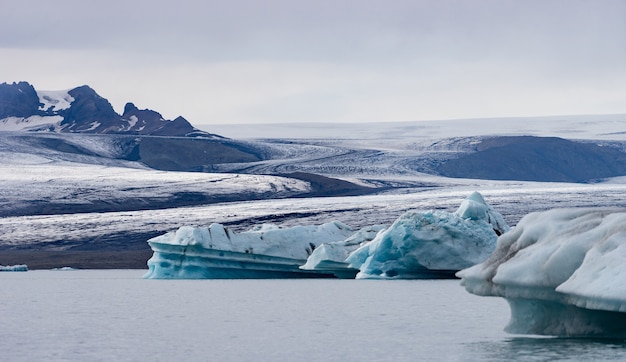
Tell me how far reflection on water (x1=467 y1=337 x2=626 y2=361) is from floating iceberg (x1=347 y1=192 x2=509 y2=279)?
14.0 meters

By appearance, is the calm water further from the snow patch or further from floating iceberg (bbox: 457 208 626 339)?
the snow patch

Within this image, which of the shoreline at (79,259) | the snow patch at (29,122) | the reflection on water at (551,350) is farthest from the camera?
the snow patch at (29,122)

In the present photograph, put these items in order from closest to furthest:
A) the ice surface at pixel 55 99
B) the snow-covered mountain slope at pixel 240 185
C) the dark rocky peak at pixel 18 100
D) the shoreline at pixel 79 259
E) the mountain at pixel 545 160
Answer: the shoreline at pixel 79 259, the snow-covered mountain slope at pixel 240 185, the mountain at pixel 545 160, the dark rocky peak at pixel 18 100, the ice surface at pixel 55 99

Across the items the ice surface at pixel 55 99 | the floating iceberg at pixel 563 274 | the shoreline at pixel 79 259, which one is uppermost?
the ice surface at pixel 55 99

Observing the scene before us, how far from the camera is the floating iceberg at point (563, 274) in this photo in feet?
31.2

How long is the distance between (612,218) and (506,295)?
52.3 inches

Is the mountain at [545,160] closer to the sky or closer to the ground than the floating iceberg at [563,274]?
closer to the ground

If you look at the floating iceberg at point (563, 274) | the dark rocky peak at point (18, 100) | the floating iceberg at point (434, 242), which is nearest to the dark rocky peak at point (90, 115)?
the dark rocky peak at point (18, 100)

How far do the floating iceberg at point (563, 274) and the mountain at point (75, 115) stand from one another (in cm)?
8553

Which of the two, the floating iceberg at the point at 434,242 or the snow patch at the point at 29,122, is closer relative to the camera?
the floating iceberg at the point at 434,242

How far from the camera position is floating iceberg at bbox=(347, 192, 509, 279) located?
1026 inches

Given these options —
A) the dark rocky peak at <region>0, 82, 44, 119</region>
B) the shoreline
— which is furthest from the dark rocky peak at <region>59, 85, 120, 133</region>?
the shoreline

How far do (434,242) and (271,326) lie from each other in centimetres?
1117

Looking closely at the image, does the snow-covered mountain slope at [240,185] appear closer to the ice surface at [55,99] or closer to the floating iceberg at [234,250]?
the floating iceberg at [234,250]
